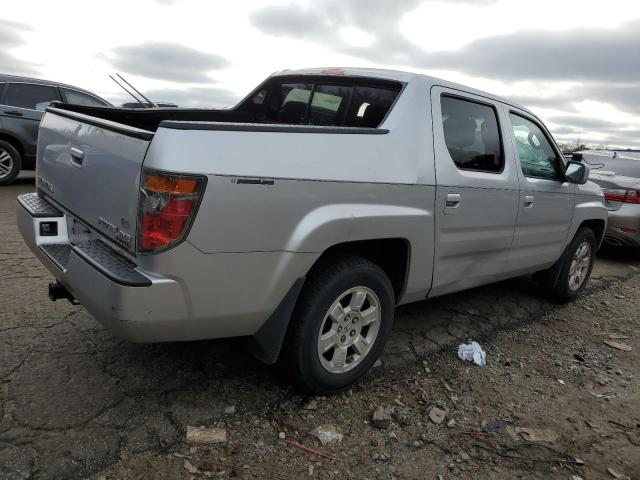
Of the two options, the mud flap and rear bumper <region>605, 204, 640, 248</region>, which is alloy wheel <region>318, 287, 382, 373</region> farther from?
rear bumper <region>605, 204, 640, 248</region>

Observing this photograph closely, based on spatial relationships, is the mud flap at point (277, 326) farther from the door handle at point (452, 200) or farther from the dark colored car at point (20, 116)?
the dark colored car at point (20, 116)

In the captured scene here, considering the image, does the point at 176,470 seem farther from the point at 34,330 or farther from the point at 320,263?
the point at 34,330

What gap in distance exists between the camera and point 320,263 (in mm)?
2754

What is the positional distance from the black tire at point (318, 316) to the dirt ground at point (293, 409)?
16 cm

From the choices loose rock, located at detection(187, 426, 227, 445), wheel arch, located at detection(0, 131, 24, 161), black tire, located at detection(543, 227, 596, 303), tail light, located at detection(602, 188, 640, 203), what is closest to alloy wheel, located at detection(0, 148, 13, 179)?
wheel arch, located at detection(0, 131, 24, 161)

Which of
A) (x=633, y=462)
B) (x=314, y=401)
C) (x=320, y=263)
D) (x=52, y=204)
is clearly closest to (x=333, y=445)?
(x=314, y=401)

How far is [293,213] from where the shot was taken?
2.41 metres

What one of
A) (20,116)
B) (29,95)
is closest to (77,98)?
(29,95)

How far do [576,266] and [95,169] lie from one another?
4.53 metres

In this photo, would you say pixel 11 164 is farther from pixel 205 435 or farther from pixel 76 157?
pixel 205 435

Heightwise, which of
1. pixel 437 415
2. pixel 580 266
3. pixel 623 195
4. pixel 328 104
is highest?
pixel 328 104

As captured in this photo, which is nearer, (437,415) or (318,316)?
(318,316)

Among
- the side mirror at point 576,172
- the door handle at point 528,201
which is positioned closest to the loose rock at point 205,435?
the door handle at point 528,201

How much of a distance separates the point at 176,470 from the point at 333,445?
742mm
